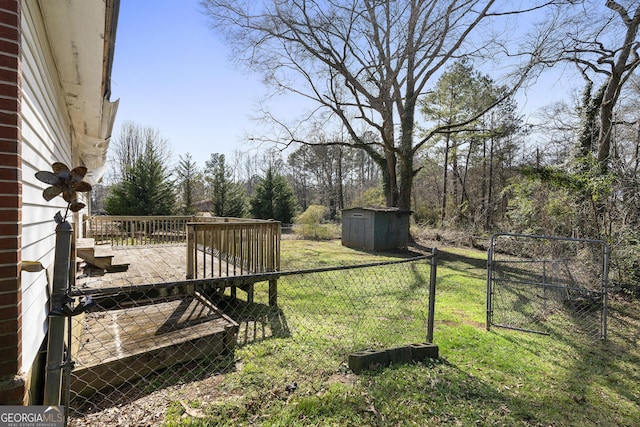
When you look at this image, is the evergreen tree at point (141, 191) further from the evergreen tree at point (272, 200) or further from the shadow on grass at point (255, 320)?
the shadow on grass at point (255, 320)

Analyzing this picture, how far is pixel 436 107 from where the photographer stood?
69.3ft

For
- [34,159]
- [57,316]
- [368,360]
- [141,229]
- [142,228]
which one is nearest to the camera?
[57,316]

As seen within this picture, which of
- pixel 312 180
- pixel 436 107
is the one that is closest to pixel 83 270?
pixel 436 107

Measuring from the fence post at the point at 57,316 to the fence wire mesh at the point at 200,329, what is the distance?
Result: 75 mm

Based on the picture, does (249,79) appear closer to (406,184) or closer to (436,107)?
(406,184)

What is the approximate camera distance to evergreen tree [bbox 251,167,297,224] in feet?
74.4

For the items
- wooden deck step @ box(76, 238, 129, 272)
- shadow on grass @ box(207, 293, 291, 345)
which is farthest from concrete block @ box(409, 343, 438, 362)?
wooden deck step @ box(76, 238, 129, 272)

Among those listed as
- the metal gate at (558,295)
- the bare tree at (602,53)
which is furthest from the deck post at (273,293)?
the bare tree at (602,53)

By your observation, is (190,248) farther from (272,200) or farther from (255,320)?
(272,200)

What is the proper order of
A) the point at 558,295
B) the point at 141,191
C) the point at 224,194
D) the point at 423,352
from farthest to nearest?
the point at 224,194, the point at 141,191, the point at 558,295, the point at 423,352

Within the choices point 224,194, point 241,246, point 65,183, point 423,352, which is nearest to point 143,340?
point 65,183

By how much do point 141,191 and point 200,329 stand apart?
1591 centimetres

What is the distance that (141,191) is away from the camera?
54.7 ft

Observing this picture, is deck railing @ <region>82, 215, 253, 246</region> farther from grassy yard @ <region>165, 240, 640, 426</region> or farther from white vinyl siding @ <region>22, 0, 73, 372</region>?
grassy yard @ <region>165, 240, 640, 426</region>
